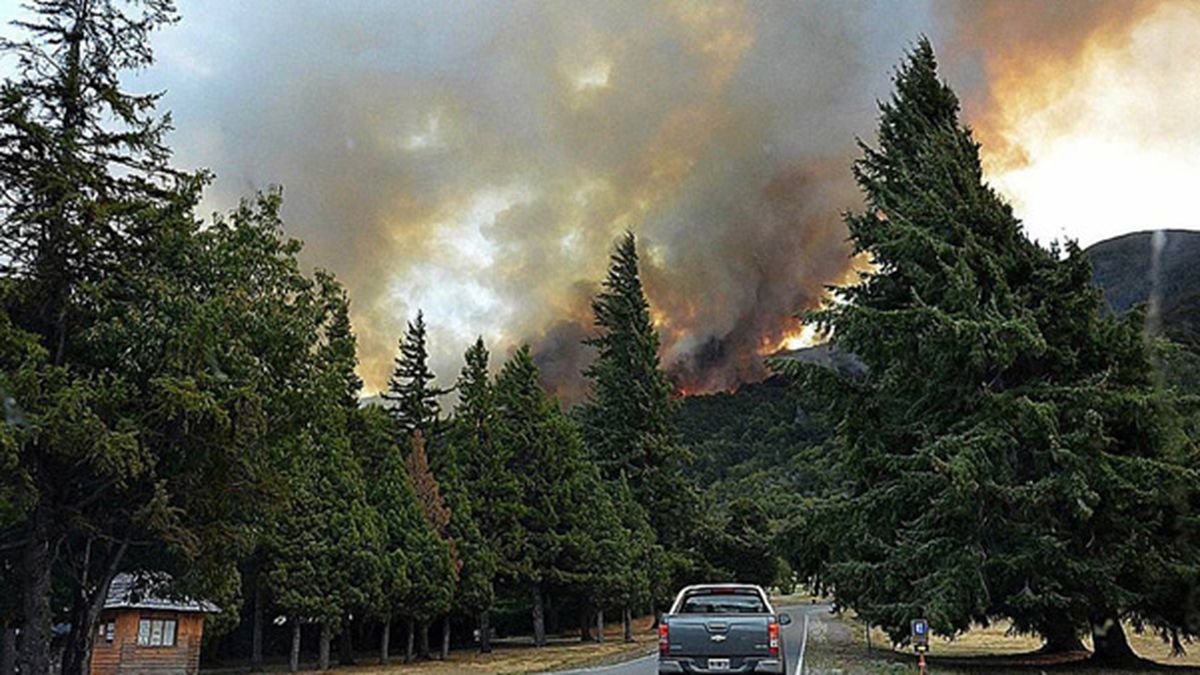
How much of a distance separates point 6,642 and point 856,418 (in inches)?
978

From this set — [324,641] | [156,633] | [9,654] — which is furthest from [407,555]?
[9,654]

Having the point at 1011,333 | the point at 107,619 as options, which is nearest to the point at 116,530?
the point at 107,619

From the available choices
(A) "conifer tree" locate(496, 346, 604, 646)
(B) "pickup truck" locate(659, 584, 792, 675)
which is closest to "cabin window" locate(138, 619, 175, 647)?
(A) "conifer tree" locate(496, 346, 604, 646)

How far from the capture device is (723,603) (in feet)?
54.5

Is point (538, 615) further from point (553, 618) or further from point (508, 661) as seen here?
point (553, 618)

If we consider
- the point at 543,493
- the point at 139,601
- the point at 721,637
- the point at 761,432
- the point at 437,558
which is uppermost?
the point at 761,432

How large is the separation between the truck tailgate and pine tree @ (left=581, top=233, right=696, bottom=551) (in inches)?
1683

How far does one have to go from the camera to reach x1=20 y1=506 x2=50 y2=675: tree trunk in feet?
62.1

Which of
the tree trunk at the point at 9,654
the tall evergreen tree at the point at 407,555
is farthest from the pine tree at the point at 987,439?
the tree trunk at the point at 9,654

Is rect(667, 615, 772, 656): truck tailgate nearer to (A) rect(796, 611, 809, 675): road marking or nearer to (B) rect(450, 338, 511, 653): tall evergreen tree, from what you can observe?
(A) rect(796, 611, 809, 675): road marking

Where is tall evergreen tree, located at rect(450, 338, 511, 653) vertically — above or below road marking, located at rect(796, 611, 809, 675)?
above

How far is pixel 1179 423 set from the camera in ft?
68.4

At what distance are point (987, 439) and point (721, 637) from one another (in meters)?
8.91

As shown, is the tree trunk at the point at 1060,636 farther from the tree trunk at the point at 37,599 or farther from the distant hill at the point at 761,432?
the distant hill at the point at 761,432
